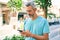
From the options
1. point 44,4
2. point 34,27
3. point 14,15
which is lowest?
point 34,27

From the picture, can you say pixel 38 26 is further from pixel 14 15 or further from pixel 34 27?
pixel 14 15

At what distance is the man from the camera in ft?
5.23

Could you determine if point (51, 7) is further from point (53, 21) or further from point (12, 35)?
point (12, 35)

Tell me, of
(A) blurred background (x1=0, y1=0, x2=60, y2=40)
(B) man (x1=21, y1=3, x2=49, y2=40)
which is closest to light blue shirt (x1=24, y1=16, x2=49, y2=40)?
(B) man (x1=21, y1=3, x2=49, y2=40)

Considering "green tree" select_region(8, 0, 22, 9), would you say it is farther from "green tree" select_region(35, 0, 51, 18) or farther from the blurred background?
"green tree" select_region(35, 0, 51, 18)

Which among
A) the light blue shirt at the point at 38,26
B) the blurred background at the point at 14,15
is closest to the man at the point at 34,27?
the light blue shirt at the point at 38,26

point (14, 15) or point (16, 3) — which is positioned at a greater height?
point (16, 3)

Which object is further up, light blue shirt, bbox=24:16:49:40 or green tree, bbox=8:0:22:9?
green tree, bbox=8:0:22:9

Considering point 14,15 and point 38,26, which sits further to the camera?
point 14,15

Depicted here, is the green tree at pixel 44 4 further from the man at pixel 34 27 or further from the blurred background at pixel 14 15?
the man at pixel 34 27

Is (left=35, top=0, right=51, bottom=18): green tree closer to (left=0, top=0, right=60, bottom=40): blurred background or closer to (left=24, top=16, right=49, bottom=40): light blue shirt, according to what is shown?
(left=0, top=0, right=60, bottom=40): blurred background

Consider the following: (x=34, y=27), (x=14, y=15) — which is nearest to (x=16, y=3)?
(x=14, y=15)

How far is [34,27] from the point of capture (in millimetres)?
1685

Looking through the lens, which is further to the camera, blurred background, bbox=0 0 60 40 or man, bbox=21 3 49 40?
blurred background, bbox=0 0 60 40
